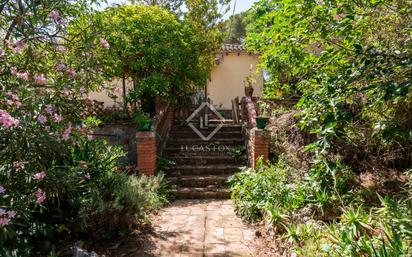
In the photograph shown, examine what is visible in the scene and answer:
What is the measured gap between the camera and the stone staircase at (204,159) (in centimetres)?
684

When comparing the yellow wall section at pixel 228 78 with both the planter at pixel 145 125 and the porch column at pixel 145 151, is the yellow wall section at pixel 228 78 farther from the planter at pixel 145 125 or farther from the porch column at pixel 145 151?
the porch column at pixel 145 151

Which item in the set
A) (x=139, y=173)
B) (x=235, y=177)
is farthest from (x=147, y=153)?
(x=235, y=177)

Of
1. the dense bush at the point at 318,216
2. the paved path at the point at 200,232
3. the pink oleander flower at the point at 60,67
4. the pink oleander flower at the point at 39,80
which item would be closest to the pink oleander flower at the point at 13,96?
the pink oleander flower at the point at 39,80

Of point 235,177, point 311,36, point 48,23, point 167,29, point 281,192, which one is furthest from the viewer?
point 167,29

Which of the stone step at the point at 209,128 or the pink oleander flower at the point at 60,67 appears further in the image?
the stone step at the point at 209,128

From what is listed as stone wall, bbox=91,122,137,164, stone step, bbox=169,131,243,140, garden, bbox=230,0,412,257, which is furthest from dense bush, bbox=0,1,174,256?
stone step, bbox=169,131,243,140

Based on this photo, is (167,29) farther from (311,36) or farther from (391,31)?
(391,31)

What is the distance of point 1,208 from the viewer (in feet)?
8.47

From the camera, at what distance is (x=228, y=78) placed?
1543 centimetres

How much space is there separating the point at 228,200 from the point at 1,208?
4.62 metres

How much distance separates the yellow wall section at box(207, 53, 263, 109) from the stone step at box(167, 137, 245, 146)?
676 centimetres

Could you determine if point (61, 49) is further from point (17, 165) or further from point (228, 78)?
A: point (228, 78)

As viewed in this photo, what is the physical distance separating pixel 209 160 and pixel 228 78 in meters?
8.37

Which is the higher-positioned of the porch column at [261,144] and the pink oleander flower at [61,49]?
the pink oleander flower at [61,49]
